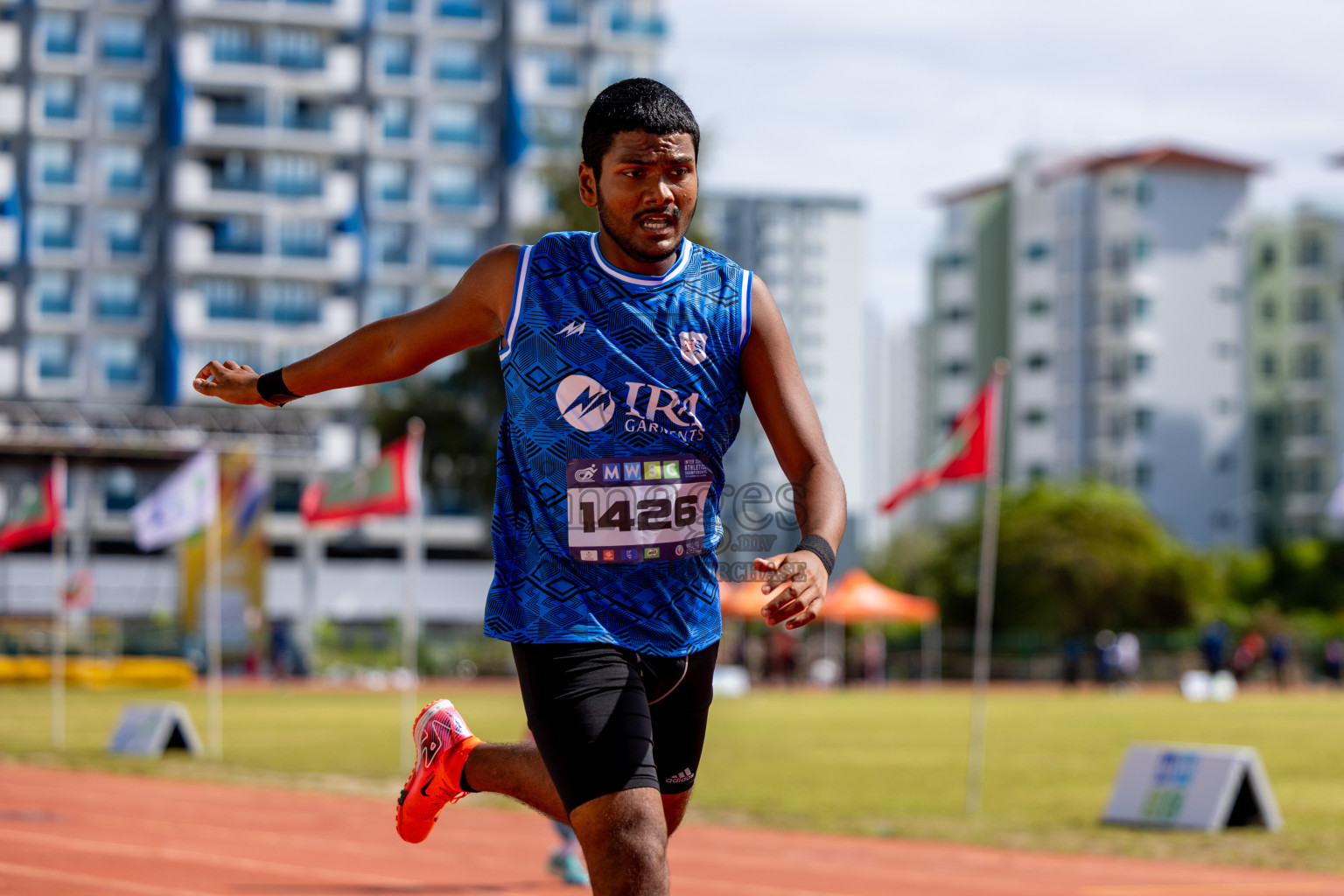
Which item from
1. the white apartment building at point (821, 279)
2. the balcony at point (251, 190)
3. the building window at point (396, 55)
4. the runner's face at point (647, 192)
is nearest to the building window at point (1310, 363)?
the building window at point (396, 55)

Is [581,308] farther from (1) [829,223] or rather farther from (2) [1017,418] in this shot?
(1) [829,223]

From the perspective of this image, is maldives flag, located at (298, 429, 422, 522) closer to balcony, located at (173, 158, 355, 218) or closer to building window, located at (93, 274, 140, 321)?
balcony, located at (173, 158, 355, 218)

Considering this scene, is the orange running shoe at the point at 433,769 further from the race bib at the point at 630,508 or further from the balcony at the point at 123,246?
the balcony at the point at 123,246

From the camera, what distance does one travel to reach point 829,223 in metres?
157

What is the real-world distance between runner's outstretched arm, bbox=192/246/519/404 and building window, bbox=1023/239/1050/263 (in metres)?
95.9

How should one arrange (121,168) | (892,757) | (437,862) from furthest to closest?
→ (121,168) → (892,757) → (437,862)

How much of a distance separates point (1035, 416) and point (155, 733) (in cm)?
8272

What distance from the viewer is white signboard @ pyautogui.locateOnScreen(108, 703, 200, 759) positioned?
19.4 metres

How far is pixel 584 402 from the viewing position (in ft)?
13.6

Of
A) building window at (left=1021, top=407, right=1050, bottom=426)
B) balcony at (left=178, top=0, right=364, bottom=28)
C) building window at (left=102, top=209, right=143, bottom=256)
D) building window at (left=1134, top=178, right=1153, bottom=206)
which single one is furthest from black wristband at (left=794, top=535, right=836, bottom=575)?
building window at (left=1021, top=407, right=1050, bottom=426)

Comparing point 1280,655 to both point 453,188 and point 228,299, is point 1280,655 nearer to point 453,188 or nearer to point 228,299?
point 453,188

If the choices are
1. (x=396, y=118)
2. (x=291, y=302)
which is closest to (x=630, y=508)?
(x=291, y=302)

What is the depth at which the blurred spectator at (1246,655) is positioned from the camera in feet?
187

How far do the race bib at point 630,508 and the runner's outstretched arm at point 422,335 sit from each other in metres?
0.47
